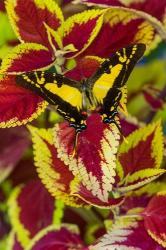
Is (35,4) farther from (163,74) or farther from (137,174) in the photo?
(163,74)

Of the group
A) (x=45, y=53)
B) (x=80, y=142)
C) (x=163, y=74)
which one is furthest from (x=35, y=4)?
(x=163, y=74)

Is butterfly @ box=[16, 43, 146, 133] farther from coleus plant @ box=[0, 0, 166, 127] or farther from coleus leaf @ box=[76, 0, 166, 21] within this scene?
coleus leaf @ box=[76, 0, 166, 21]

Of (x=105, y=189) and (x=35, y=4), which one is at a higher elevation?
(x=35, y=4)

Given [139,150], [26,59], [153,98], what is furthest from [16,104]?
[153,98]

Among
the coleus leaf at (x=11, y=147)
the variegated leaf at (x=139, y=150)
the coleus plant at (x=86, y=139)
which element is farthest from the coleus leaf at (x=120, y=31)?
the coleus leaf at (x=11, y=147)

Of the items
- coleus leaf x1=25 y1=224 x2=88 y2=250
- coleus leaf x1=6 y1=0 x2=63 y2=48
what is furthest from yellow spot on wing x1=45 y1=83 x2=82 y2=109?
coleus leaf x1=25 y1=224 x2=88 y2=250
